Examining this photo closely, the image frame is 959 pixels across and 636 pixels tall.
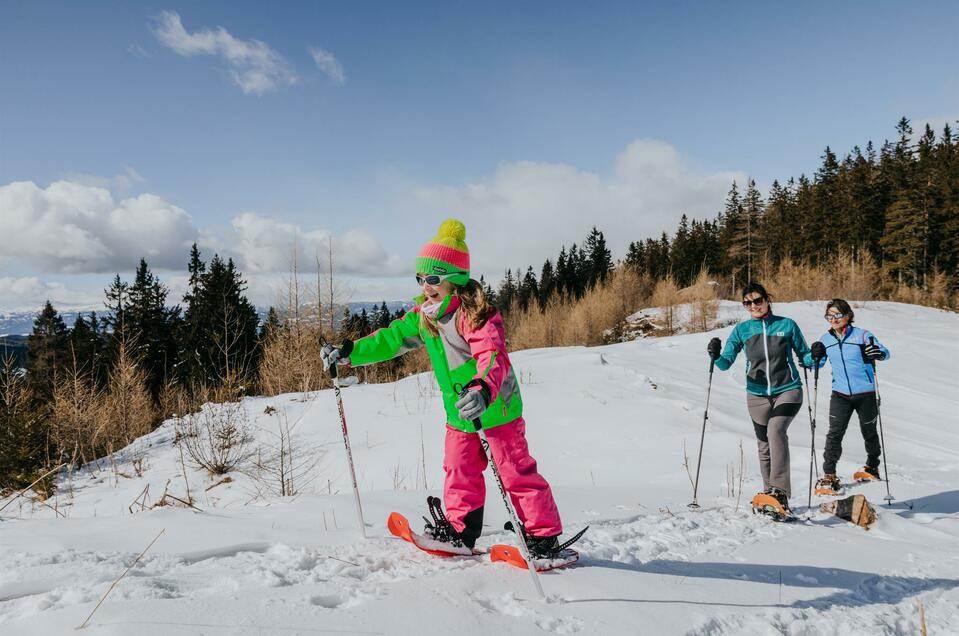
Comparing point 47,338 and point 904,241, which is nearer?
point 47,338

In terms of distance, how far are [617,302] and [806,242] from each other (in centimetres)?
2836

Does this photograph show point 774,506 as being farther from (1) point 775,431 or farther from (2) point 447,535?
(2) point 447,535

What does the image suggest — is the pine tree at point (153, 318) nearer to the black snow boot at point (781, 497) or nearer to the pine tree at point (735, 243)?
the black snow boot at point (781, 497)

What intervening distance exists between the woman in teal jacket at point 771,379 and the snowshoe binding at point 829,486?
1255mm

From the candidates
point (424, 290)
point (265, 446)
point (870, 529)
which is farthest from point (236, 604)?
point (265, 446)

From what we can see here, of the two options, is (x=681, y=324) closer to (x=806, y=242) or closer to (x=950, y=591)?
(x=950, y=591)

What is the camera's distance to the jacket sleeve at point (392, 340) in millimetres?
2922

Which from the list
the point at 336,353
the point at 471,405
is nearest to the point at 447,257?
the point at 336,353

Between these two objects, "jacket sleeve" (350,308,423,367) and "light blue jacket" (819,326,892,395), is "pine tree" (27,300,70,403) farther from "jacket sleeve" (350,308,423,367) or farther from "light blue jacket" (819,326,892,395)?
"light blue jacket" (819,326,892,395)

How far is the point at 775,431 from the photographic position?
4.21 m

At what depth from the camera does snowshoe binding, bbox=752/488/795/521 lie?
12.5 ft

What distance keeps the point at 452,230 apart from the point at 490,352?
86 centimetres

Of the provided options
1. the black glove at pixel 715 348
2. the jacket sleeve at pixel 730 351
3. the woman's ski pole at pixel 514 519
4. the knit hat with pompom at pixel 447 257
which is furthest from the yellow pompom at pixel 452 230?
the jacket sleeve at pixel 730 351

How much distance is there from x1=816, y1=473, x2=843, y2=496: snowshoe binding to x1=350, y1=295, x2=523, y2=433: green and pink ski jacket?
4244 mm
